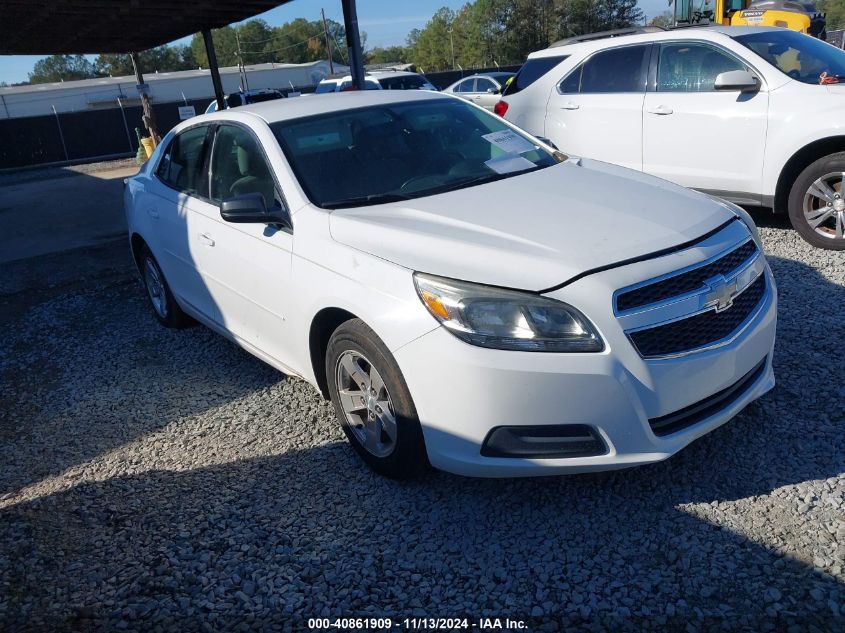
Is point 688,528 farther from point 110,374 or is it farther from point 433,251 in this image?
Result: point 110,374

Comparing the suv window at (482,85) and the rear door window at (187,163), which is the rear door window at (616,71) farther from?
the suv window at (482,85)

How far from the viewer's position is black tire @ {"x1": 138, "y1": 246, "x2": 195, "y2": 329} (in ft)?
17.8

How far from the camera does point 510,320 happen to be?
263 centimetres

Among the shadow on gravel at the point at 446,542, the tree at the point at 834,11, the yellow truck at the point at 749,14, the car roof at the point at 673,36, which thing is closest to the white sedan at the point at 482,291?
the shadow on gravel at the point at 446,542

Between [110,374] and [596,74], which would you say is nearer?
[110,374]

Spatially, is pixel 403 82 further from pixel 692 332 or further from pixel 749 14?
pixel 692 332

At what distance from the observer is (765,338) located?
3008mm

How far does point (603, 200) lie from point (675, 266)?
0.67 m

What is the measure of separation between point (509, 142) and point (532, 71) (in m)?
4.22

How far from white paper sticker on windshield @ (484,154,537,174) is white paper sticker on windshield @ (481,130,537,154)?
0.08m

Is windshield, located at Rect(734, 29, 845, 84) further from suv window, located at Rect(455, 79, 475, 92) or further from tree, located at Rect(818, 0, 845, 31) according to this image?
tree, located at Rect(818, 0, 845, 31)

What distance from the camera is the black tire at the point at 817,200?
5.48 metres

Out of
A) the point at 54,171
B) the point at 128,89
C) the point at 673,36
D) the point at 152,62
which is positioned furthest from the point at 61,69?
the point at 673,36

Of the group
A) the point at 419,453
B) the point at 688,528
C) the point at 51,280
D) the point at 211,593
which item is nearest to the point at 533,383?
the point at 419,453
